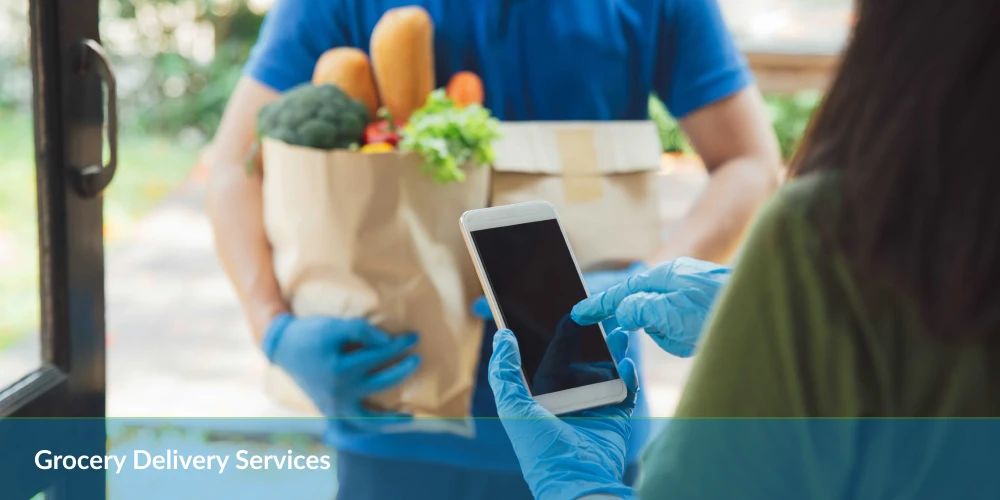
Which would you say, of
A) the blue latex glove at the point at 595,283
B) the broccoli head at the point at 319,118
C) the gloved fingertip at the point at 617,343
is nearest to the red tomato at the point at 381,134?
the broccoli head at the point at 319,118

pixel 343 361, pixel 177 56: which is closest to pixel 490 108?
pixel 343 361

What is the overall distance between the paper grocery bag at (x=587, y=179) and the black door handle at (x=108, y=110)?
436 mm

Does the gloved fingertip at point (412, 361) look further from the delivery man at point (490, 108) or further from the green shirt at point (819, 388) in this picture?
the green shirt at point (819, 388)

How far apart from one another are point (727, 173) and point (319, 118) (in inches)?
21.7

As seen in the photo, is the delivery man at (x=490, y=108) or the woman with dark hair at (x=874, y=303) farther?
the delivery man at (x=490, y=108)

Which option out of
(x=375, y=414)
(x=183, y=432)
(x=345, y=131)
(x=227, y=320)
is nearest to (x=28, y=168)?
(x=345, y=131)

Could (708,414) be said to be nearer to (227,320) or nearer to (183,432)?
(183,432)

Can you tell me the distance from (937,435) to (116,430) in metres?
2.69

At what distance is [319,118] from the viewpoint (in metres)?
1.03

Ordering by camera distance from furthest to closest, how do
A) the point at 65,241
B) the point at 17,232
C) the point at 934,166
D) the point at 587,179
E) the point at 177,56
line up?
the point at 177,56 < the point at 587,179 < the point at 17,232 < the point at 65,241 < the point at 934,166

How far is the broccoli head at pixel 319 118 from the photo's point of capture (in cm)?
103

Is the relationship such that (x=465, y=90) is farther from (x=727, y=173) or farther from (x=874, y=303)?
(x=874, y=303)

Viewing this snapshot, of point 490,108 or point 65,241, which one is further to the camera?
point 490,108

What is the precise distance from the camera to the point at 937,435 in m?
0.41
